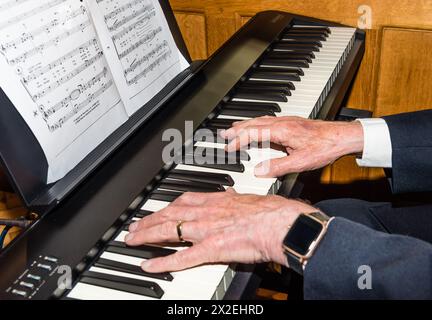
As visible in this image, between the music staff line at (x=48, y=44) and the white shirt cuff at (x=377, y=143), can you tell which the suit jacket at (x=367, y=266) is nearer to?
the white shirt cuff at (x=377, y=143)

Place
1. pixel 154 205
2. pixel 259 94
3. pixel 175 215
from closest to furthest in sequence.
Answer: pixel 175 215
pixel 154 205
pixel 259 94

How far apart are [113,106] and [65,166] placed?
21 centimetres

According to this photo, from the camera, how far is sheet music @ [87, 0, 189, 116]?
4.24 ft

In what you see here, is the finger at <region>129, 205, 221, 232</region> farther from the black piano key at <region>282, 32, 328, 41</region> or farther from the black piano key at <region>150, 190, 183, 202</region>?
the black piano key at <region>282, 32, 328, 41</region>

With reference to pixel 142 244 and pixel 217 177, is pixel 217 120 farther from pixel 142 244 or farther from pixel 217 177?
pixel 142 244

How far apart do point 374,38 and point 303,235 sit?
1.33 m

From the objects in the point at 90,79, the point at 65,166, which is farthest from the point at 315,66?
the point at 65,166

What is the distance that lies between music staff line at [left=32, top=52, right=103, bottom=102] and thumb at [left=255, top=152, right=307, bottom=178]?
1.43 feet

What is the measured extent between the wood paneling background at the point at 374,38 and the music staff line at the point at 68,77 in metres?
1.11

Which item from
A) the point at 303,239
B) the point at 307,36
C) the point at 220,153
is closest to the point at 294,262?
the point at 303,239

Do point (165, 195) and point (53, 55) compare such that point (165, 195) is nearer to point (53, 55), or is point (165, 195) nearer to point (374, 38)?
point (53, 55)

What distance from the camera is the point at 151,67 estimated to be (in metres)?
1.45

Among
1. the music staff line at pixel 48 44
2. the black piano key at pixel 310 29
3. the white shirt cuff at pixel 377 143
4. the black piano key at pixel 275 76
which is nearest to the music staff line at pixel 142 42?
the music staff line at pixel 48 44

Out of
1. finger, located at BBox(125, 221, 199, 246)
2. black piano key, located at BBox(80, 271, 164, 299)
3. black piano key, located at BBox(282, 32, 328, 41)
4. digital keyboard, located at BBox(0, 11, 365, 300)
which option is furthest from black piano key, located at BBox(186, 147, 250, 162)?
black piano key, located at BBox(282, 32, 328, 41)
